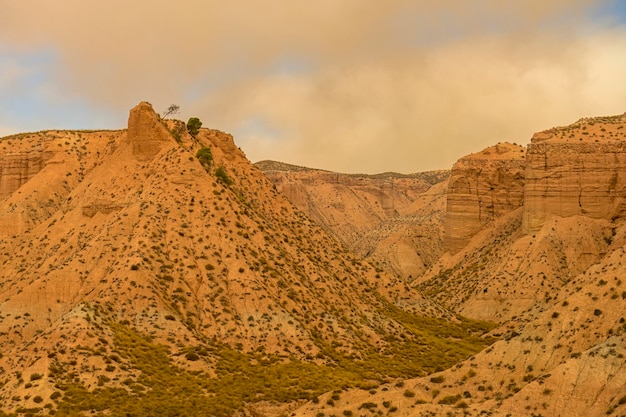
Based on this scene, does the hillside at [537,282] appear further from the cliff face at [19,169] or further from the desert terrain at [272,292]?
the cliff face at [19,169]

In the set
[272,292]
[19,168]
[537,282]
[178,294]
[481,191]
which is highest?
[19,168]

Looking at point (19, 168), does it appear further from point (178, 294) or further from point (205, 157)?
point (178, 294)

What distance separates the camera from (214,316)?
2926 inches

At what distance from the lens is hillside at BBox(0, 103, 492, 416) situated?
62750mm

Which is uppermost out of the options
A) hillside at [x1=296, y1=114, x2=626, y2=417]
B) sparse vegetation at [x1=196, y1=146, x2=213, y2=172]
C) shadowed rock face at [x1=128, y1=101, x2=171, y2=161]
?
shadowed rock face at [x1=128, y1=101, x2=171, y2=161]

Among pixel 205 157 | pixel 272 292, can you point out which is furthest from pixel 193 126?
pixel 272 292

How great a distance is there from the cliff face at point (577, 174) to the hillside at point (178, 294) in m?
20.1

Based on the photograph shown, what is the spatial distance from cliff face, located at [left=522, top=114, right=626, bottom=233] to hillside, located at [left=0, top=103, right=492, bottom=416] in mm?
20073

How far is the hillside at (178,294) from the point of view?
62.8 meters

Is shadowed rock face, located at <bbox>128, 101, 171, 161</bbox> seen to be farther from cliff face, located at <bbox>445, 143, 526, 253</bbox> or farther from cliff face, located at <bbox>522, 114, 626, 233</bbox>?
cliff face, located at <bbox>445, 143, 526, 253</bbox>

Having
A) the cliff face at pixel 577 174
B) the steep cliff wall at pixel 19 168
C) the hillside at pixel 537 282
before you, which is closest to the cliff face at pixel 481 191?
the hillside at pixel 537 282

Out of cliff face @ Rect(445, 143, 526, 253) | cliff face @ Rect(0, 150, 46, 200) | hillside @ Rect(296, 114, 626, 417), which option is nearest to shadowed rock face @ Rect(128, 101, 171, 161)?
cliff face @ Rect(0, 150, 46, 200)

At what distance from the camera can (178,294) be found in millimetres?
75312

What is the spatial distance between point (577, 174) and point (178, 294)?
52.0 meters
